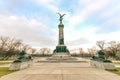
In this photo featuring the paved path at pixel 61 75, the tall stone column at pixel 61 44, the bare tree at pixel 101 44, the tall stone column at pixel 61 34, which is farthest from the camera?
the bare tree at pixel 101 44

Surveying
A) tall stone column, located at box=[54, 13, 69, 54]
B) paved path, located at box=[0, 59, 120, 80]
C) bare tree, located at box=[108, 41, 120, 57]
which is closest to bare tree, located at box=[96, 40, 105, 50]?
bare tree, located at box=[108, 41, 120, 57]

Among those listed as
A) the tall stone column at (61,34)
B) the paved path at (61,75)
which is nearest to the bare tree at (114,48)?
the tall stone column at (61,34)

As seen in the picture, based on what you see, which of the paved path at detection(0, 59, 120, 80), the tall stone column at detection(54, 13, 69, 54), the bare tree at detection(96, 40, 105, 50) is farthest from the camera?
the bare tree at detection(96, 40, 105, 50)

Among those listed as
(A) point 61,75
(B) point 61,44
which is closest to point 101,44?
(B) point 61,44

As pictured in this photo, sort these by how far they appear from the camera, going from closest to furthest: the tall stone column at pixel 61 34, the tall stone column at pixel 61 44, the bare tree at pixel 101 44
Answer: the tall stone column at pixel 61 44
the tall stone column at pixel 61 34
the bare tree at pixel 101 44

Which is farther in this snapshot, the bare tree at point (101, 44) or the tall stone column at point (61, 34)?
the bare tree at point (101, 44)

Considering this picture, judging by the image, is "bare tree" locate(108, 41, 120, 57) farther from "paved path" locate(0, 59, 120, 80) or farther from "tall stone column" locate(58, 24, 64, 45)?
"paved path" locate(0, 59, 120, 80)

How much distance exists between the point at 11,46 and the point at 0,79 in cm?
4468

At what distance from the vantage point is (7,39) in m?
54.8

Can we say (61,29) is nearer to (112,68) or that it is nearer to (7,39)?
(7,39)

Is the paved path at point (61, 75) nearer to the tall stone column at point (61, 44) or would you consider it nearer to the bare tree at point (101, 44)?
the tall stone column at point (61, 44)

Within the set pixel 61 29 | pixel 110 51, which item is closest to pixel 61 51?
pixel 61 29

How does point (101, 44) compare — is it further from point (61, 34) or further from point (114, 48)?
point (61, 34)

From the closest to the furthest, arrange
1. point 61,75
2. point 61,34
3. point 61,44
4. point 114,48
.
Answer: point 61,75, point 61,44, point 61,34, point 114,48
